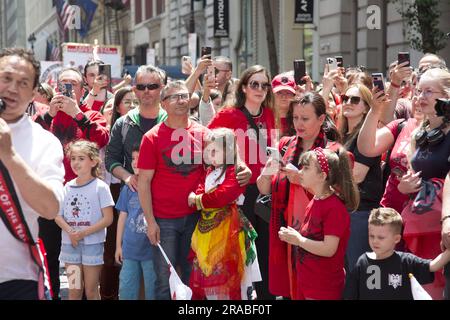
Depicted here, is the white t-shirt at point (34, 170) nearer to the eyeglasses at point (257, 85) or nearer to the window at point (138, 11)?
the eyeglasses at point (257, 85)

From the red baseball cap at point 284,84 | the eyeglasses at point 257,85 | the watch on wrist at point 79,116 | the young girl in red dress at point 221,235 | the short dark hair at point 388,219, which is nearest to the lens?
the short dark hair at point 388,219

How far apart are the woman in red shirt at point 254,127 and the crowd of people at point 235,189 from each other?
12mm

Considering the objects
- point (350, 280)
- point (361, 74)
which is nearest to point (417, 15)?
point (361, 74)

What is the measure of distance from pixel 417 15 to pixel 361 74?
1056 centimetres

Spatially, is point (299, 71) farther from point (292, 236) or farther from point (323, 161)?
point (292, 236)

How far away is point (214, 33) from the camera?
32.6 m

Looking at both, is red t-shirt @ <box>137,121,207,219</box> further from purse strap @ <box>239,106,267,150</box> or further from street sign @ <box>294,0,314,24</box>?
street sign @ <box>294,0,314,24</box>

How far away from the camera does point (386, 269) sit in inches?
188

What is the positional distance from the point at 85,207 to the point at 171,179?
3.59ft

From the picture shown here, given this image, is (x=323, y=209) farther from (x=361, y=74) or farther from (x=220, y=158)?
(x=361, y=74)

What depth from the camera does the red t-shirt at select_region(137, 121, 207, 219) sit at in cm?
575

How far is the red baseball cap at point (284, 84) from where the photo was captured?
6.86 meters

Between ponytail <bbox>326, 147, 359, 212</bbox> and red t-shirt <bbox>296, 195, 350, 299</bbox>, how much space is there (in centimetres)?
9

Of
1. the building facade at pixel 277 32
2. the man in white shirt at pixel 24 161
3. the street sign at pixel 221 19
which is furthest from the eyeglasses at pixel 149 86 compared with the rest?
the street sign at pixel 221 19
